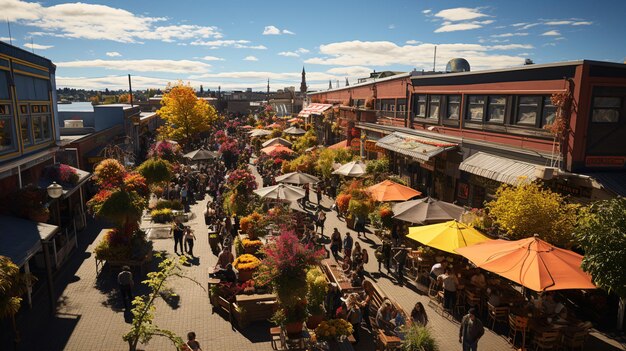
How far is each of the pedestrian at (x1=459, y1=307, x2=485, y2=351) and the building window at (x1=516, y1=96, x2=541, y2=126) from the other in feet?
31.6

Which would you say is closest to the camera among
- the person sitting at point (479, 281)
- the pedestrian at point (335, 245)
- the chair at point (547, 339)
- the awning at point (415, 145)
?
the chair at point (547, 339)

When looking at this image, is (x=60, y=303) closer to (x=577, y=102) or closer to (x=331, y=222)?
(x=331, y=222)

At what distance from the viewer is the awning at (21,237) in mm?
11016

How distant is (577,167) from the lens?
1402 centimetres

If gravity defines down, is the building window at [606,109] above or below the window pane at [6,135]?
above

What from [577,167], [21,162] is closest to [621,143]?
[577,167]

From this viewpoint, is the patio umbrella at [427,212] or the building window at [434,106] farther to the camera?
the building window at [434,106]

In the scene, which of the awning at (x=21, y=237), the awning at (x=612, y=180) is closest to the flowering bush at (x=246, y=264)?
the awning at (x=21, y=237)

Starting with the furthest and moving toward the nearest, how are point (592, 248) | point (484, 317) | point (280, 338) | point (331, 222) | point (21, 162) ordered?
point (331, 222) < point (21, 162) < point (484, 317) < point (280, 338) < point (592, 248)

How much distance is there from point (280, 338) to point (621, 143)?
1310cm

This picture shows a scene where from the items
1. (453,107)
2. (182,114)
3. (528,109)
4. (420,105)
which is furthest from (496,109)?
(182,114)

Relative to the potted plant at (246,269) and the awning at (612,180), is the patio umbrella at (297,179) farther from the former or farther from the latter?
the awning at (612,180)

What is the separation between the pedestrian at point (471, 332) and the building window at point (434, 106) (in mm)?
15259

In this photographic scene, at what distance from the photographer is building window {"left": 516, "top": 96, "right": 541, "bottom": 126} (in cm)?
1602
